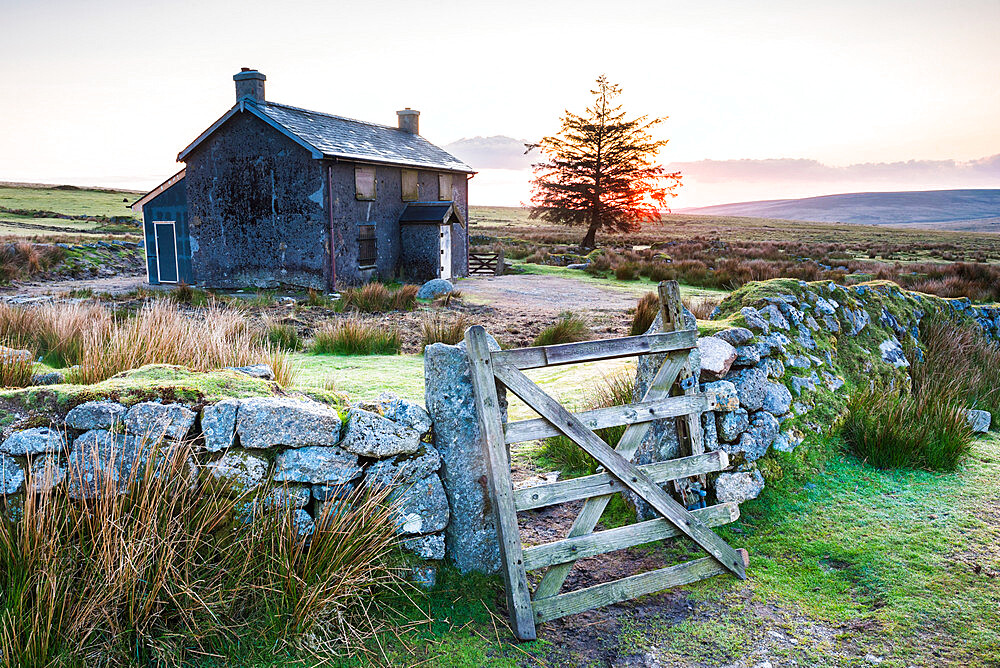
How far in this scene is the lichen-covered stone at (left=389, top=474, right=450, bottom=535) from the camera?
383cm

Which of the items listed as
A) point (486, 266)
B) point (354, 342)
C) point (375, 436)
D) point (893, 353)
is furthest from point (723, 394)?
point (486, 266)

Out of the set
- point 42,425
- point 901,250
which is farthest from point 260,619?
point 901,250

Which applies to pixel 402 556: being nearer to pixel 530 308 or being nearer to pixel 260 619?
pixel 260 619

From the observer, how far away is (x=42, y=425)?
3367mm

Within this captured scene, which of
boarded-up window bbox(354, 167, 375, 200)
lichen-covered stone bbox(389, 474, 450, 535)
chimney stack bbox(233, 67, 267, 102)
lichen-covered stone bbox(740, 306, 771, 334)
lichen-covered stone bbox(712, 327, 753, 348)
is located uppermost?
chimney stack bbox(233, 67, 267, 102)

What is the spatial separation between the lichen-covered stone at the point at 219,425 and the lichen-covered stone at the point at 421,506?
0.99 metres

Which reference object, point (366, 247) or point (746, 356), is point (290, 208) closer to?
point (366, 247)

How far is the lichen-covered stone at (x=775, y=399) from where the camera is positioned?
5.30 meters

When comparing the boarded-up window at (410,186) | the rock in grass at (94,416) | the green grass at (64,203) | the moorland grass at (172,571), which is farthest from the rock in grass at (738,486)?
the green grass at (64,203)

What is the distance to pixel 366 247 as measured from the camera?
21188 millimetres

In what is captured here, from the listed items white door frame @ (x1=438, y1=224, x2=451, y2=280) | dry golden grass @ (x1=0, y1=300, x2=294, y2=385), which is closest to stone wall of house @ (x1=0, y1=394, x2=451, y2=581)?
dry golden grass @ (x1=0, y1=300, x2=294, y2=385)

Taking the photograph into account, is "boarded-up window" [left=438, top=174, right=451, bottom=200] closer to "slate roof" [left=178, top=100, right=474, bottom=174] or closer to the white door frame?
"slate roof" [left=178, top=100, right=474, bottom=174]

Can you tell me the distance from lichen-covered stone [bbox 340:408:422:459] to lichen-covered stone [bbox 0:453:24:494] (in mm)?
1606

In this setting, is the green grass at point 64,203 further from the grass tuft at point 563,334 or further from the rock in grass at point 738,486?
the rock in grass at point 738,486
